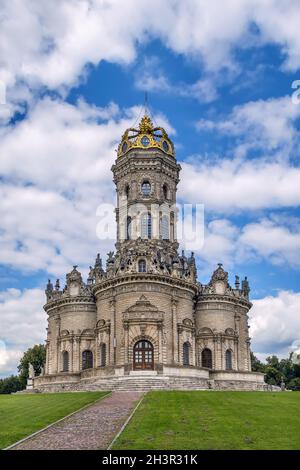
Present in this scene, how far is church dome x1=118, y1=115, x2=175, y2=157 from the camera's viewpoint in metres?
74.8

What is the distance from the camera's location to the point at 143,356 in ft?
193

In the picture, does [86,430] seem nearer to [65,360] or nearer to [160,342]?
[160,342]

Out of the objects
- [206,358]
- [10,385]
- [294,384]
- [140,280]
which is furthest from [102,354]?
[10,385]

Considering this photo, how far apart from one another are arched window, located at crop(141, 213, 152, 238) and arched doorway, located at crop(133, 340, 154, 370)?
644 inches

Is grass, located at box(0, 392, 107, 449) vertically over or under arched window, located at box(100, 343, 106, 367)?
under

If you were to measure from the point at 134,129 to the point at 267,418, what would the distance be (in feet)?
174

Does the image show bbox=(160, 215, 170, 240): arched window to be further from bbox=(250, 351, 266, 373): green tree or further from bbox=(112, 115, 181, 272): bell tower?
bbox=(250, 351, 266, 373): green tree

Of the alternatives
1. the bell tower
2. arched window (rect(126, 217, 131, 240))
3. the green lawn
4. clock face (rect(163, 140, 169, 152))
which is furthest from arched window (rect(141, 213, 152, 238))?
the green lawn

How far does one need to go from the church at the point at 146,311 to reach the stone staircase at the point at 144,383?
0.11 metres
